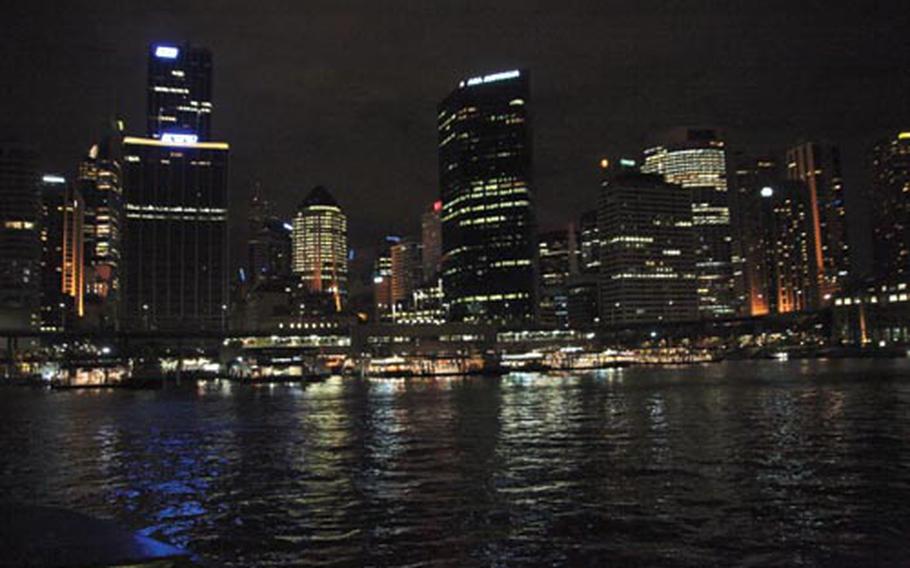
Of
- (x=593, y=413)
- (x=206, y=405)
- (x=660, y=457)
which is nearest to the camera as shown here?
(x=660, y=457)

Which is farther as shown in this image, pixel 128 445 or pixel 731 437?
pixel 128 445

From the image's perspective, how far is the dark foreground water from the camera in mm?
18094

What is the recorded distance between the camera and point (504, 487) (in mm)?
26594

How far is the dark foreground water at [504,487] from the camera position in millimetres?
18094

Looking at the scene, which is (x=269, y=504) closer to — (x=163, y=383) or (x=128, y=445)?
(x=128, y=445)

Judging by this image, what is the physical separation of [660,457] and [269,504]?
55.6ft

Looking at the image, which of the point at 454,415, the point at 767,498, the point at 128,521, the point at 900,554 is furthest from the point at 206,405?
the point at 900,554

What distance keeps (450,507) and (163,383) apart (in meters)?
142

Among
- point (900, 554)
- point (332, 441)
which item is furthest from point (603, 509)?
point (332, 441)

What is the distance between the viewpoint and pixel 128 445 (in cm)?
4450

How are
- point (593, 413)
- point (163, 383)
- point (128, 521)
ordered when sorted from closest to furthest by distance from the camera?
point (128, 521), point (593, 413), point (163, 383)

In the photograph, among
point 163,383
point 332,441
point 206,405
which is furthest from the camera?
point 163,383

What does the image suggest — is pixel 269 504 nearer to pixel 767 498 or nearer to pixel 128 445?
pixel 767 498

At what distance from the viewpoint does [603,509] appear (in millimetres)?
22516
